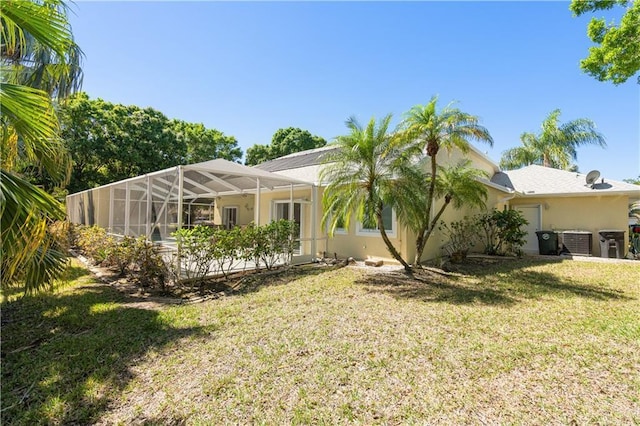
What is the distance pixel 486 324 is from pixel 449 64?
12321mm

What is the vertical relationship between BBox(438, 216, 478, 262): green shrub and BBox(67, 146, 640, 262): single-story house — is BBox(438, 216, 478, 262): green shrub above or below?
below

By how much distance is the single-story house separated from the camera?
381 inches

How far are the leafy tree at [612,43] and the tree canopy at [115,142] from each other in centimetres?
2727

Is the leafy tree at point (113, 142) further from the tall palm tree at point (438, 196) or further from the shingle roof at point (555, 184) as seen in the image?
the shingle roof at point (555, 184)

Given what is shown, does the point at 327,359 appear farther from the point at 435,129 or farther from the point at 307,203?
the point at 307,203

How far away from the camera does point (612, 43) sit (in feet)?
28.3

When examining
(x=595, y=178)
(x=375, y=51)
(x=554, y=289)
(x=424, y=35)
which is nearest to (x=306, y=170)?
(x=375, y=51)

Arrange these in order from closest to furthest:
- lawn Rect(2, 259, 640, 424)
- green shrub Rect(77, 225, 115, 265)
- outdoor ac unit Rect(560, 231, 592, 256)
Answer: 1. lawn Rect(2, 259, 640, 424)
2. green shrub Rect(77, 225, 115, 265)
3. outdoor ac unit Rect(560, 231, 592, 256)

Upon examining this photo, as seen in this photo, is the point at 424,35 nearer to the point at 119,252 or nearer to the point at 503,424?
the point at 503,424

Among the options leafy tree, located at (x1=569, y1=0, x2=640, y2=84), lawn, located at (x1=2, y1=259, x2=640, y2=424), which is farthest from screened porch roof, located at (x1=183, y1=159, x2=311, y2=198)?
leafy tree, located at (x1=569, y1=0, x2=640, y2=84)

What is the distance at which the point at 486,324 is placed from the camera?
5656 mm

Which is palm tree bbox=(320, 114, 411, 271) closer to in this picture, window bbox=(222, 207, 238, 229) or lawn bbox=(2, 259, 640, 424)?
lawn bbox=(2, 259, 640, 424)

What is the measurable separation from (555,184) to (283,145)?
Answer: 2963 cm

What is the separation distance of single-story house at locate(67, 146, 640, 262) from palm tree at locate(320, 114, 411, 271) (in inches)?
48.0
